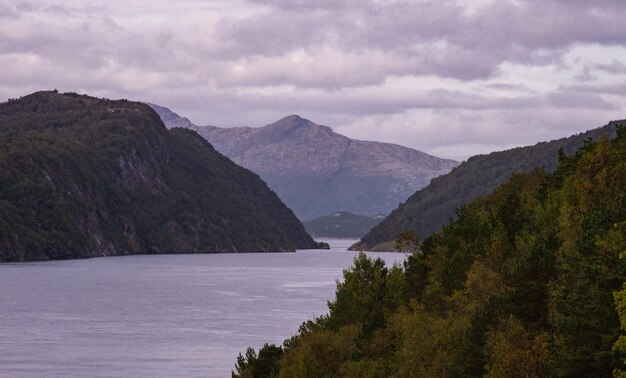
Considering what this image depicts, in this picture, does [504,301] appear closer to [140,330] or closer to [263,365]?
[263,365]

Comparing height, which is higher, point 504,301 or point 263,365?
point 504,301

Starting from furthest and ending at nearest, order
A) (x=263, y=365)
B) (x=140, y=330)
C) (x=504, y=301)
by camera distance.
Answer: (x=140, y=330)
(x=263, y=365)
(x=504, y=301)

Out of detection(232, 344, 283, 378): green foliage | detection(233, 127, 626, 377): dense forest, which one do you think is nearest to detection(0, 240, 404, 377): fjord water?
detection(232, 344, 283, 378): green foliage

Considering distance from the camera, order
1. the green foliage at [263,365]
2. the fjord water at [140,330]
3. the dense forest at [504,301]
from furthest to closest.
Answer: the fjord water at [140,330] → the green foliage at [263,365] → the dense forest at [504,301]

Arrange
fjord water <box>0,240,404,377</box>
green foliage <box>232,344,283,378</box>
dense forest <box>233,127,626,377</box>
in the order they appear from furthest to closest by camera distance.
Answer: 1. fjord water <box>0,240,404,377</box>
2. green foliage <box>232,344,283,378</box>
3. dense forest <box>233,127,626,377</box>

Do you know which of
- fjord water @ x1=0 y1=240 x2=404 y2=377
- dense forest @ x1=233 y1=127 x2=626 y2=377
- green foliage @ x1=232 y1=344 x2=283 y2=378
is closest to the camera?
dense forest @ x1=233 y1=127 x2=626 y2=377

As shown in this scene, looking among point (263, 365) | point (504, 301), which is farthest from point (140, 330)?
point (504, 301)

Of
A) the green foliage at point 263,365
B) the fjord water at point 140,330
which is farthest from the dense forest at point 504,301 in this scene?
the fjord water at point 140,330

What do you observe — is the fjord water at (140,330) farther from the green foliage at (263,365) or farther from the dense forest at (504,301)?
the dense forest at (504,301)

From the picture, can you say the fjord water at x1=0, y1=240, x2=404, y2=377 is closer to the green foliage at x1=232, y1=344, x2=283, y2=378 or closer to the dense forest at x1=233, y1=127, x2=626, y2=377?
the green foliage at x1=232, y1=344, x2=283, y2=378
